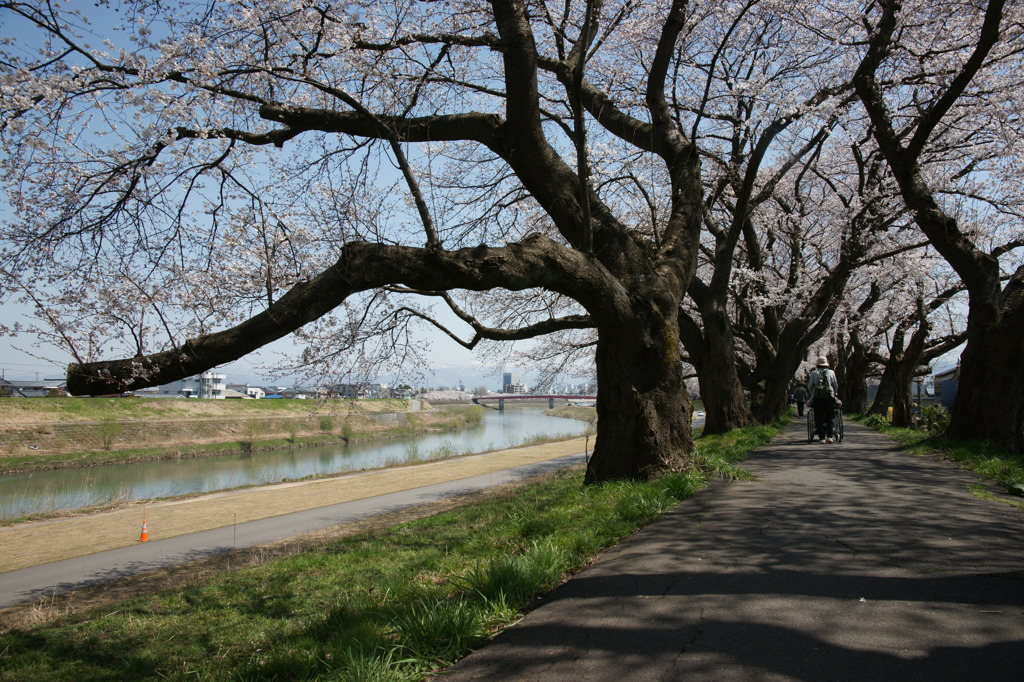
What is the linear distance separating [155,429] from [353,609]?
40.9 m

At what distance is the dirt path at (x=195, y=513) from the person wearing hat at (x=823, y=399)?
14.0m

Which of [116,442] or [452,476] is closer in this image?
[452,476]

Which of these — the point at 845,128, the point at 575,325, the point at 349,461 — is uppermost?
the point at 845,128

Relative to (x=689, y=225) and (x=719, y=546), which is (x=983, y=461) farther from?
(x=719, y=546)

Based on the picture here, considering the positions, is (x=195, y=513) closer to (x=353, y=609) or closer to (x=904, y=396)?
(x=353, y=609)

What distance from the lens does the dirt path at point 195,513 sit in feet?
46.6

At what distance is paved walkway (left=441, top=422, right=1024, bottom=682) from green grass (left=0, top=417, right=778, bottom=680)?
0.28 metres

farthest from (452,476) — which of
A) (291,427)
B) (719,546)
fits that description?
(291,427)

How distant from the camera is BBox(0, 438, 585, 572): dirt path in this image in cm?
1422

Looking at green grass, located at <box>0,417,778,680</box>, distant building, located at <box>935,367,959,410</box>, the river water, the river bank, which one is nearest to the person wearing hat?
green grass, located at <box>0,417,778,680</box>

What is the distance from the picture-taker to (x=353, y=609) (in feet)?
15.2

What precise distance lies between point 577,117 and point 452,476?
66.3 ft

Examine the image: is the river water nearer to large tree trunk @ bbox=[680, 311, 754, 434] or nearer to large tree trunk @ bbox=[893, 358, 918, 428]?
large tree trunk @ bbox=[680, 311, 754, 434]

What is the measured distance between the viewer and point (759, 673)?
271cm
